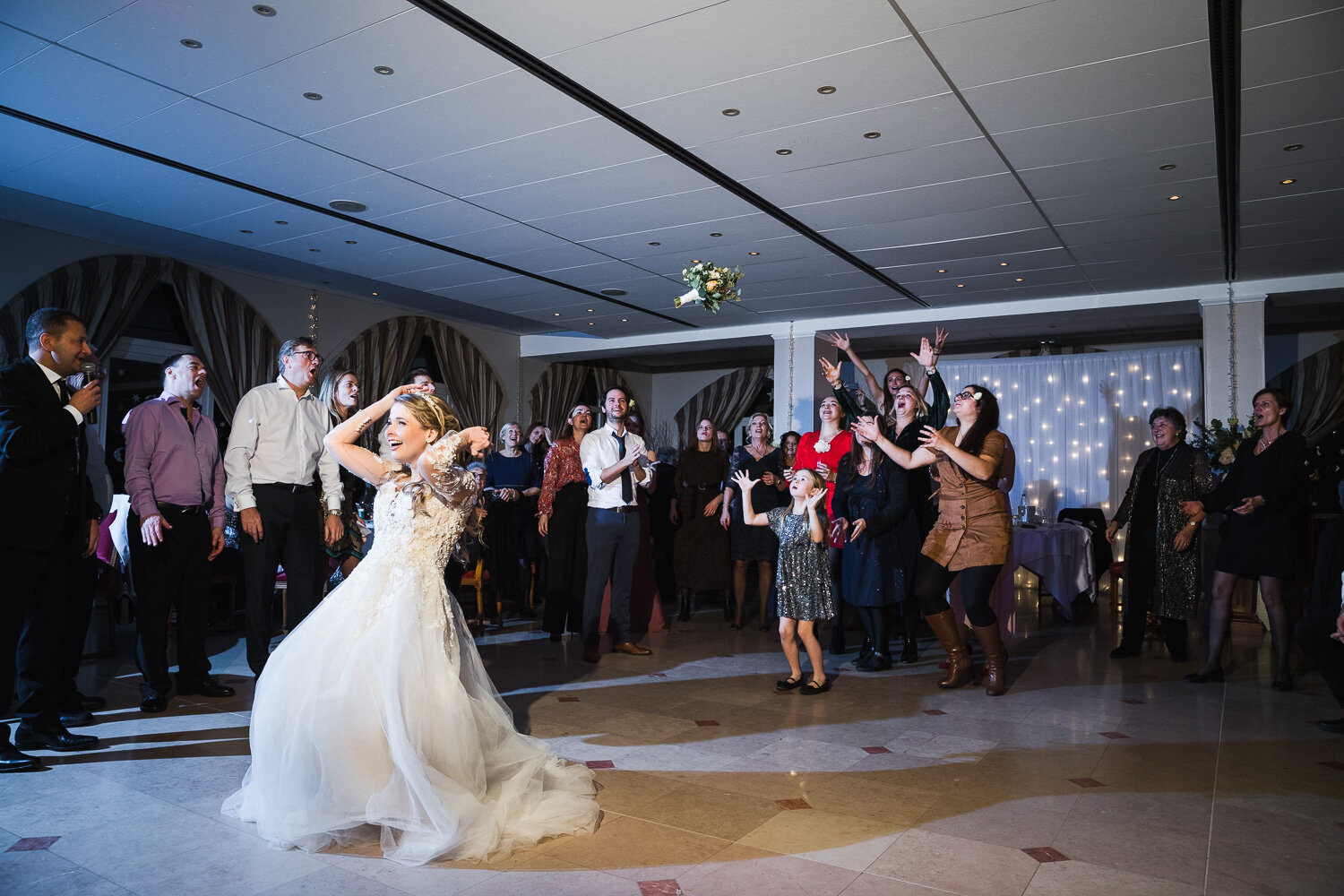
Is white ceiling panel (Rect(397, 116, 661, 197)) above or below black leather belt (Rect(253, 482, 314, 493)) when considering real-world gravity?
above

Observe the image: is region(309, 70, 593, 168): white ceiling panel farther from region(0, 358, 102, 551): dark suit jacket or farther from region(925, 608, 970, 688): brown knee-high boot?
region(925, 608, 970, 688): brown knee-high boot

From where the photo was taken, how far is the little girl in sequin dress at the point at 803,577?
15.1ft

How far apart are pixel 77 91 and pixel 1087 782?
587cm

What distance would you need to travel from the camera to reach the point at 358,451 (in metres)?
3.04

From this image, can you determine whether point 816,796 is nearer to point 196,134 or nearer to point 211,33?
point 211,33

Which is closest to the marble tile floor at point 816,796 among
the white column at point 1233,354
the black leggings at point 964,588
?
Answer: the black leggings at point 964,588

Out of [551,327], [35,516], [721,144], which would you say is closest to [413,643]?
[35,516]

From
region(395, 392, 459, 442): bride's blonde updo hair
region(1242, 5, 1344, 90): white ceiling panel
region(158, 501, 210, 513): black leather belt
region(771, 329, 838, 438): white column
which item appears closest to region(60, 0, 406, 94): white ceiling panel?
region(395, 392, 459, 442): bride's blonde updo hair

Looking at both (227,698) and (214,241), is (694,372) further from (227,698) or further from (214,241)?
(227,698)

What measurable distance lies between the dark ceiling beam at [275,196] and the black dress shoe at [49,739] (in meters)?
3.59

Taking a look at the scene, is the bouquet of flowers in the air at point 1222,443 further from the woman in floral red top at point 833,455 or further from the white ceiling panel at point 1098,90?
the white ceiling panel at point 1098,90

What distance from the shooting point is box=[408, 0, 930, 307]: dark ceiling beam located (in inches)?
156

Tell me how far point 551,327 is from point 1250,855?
11.0 meters

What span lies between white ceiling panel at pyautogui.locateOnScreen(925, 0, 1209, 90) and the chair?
5441 millimetres
